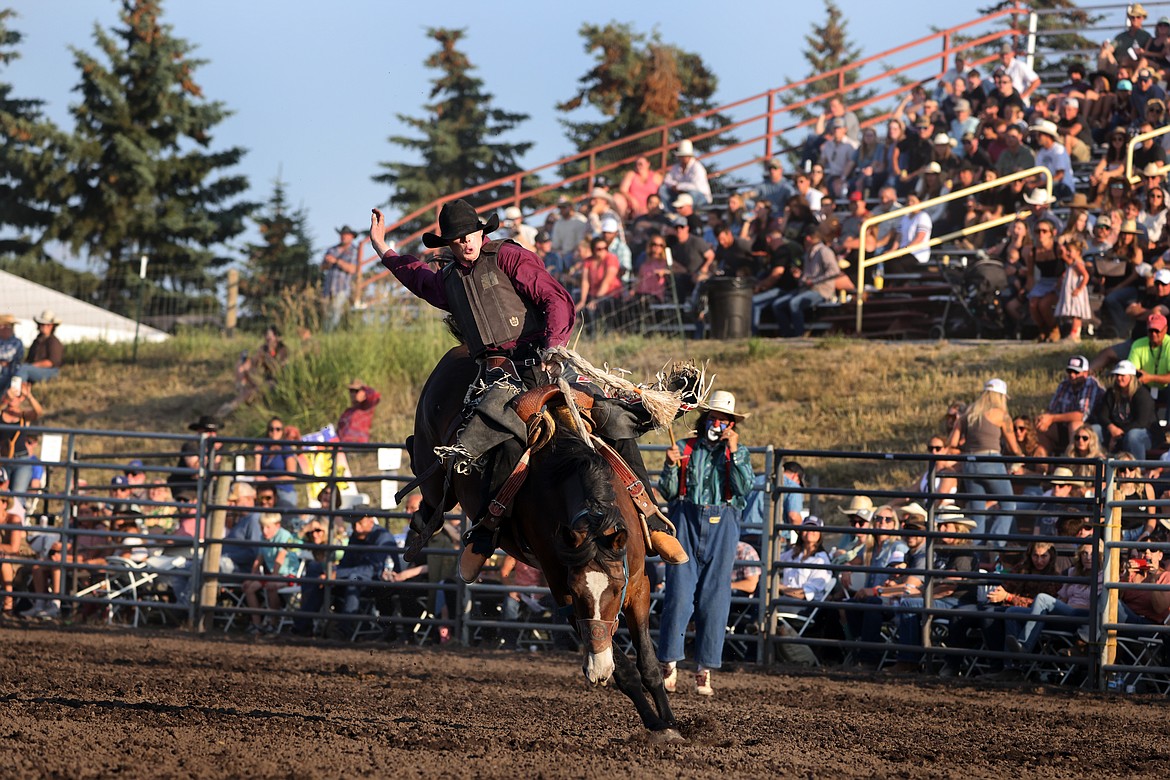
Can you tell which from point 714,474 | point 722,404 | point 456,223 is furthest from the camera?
point 714,474

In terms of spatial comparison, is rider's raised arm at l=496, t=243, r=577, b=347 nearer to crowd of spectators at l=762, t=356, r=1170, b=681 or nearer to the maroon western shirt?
the maroon western shirt

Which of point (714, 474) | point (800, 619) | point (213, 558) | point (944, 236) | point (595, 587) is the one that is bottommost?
point (800, 619)

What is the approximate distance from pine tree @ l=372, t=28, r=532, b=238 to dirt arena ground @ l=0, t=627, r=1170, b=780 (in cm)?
3081

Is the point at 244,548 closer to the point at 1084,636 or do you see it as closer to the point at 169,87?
the point at 1084,636

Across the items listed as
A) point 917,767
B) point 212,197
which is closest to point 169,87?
point 212,197

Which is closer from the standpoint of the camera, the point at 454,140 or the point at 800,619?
the point at 800,619

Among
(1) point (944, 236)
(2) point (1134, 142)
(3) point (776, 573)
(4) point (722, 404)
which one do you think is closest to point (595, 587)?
(4) point (722, 404)

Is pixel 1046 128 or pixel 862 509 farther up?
pixel 1046 128

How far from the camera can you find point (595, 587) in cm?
671

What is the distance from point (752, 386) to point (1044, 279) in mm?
3668

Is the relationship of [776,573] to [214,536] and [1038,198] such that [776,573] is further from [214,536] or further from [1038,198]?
[1038,198]

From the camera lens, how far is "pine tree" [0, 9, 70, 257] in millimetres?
37469

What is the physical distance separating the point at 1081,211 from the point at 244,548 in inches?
394

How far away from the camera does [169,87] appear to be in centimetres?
3794
